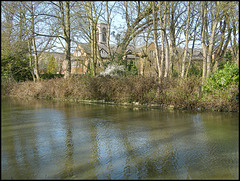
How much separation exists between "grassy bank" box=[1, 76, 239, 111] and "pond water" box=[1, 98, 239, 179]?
233cm

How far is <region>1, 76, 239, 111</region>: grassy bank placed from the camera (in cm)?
1054

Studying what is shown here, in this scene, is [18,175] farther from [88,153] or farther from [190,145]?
[190,145]

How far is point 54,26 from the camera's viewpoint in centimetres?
2108

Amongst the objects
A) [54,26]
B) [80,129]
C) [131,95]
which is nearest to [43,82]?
[54,26]

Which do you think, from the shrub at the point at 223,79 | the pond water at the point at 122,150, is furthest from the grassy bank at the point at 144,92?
the pond water at the point at 122,150

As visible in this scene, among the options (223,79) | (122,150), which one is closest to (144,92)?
(223,79)

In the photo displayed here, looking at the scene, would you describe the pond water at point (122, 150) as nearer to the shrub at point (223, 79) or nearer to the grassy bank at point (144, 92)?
the grassy bank at point (144, 92)

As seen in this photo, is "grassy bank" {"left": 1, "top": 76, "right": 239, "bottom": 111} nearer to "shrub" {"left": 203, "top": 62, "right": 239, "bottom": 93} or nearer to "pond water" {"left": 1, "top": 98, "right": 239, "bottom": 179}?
"shrub" {"left": 203, "top": 62, "right": 239, "bottom": 93}

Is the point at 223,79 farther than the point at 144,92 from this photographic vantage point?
No

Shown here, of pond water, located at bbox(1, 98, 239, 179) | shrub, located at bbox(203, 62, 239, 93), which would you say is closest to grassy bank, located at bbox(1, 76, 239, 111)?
shrub, located at bbox(203, 62, 239, 93)

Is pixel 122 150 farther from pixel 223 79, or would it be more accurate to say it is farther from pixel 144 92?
pixel 144 92

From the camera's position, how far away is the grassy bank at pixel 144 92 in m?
10.5

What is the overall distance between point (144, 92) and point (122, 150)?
8.62 metres

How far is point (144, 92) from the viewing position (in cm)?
1369
